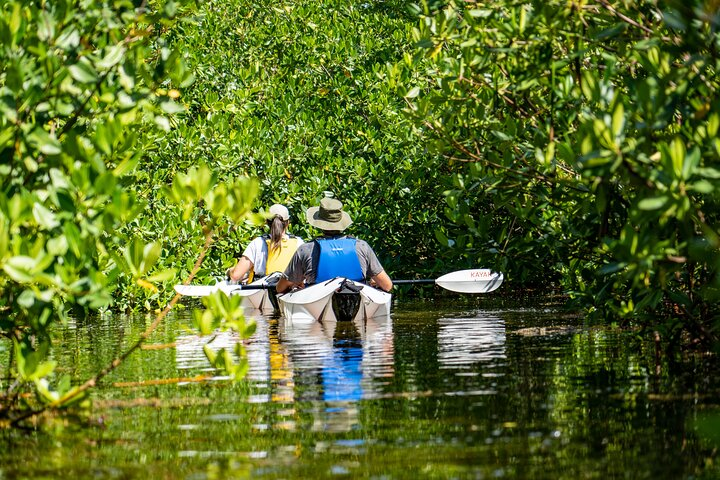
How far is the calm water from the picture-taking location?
5086mm

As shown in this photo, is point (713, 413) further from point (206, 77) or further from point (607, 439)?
point (206, 77)

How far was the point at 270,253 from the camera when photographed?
676 inches

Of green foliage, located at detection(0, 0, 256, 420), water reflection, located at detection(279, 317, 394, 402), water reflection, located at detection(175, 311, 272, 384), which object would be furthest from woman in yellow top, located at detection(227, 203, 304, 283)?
green foliage, located at detection(0, 0, 256, 420)

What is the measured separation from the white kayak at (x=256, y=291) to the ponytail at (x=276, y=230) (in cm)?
40

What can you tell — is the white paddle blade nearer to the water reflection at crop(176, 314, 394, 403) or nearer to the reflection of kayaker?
the water reflection at crop(176, 314, 394, 403)

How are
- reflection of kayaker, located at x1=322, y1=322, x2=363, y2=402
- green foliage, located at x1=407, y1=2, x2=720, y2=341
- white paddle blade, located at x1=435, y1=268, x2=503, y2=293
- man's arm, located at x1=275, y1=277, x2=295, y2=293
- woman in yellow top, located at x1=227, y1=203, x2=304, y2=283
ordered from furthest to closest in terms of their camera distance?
woman in yellow top, located at x1=227, y1=203, x2=304, y2=283 < white paddle blade, located at x1=435, y1=268, x2=503, y2=293 < man's arm, located at x1=275, y1=277, x2=295, y2=293 < reflection of kayaker, located at x1=322, y1=322, x2=363, y2=402 < green foliage, located at x1=407, y1=2, x2=720, y2=341

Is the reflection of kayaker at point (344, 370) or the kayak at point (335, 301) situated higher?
the kayak at point (335, 301)

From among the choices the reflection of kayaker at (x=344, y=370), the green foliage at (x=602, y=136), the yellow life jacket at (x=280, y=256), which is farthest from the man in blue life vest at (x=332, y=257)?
the green foliage at (x=602, y=136)

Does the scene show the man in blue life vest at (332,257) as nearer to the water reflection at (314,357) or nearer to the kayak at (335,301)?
the kayak at (335,301)

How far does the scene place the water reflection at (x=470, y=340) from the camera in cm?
952

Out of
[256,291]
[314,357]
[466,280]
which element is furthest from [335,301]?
[314,357]

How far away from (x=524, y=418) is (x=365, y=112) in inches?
679

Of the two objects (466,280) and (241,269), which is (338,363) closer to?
(466,280)

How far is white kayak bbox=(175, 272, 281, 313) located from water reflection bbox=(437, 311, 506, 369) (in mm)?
2872
